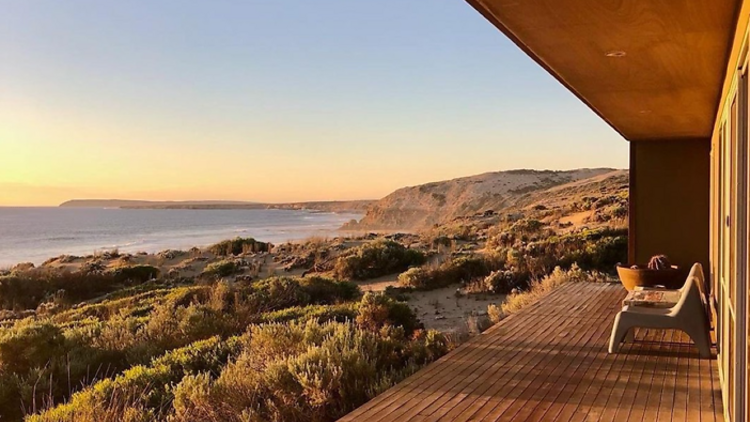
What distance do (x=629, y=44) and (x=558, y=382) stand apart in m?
2.14

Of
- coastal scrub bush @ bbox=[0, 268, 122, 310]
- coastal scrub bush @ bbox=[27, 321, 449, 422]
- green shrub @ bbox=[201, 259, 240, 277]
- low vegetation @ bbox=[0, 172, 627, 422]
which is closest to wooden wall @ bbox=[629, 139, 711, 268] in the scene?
low vegetation @ bbox=[0, 172, 627, 422]

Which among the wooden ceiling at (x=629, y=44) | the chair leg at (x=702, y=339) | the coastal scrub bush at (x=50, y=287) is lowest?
the coastal scrub bush at (x=50, y=287)

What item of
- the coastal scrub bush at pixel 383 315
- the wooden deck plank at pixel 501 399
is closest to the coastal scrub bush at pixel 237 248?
the coastal scrub bush at pixel 383 315

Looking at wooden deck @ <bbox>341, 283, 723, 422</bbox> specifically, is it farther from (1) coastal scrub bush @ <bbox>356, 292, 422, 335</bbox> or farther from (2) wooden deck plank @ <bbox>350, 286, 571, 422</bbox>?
(1) coastal scrub bush @ <bbox>356, 292, 422, 335</bbox>

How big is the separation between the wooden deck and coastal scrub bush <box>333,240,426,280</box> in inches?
361

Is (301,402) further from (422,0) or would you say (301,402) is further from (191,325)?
(422,0)

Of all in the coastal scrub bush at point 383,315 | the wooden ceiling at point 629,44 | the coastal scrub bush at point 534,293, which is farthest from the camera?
the coastal scrub bush at point 534,293

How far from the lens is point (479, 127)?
83.0 ft

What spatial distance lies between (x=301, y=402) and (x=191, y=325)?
3753 millimetres

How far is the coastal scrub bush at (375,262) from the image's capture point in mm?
14578

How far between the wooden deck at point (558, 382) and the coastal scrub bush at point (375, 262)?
30.1 ft

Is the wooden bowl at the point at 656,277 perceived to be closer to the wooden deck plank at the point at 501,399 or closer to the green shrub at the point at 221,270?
the wooden deck plank at the point at 501,399

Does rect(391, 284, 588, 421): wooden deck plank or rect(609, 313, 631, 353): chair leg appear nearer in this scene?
rect(391, 284, 588, 421): wooden deck plank

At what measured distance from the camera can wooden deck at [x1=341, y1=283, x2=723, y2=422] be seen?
324 centimetres
